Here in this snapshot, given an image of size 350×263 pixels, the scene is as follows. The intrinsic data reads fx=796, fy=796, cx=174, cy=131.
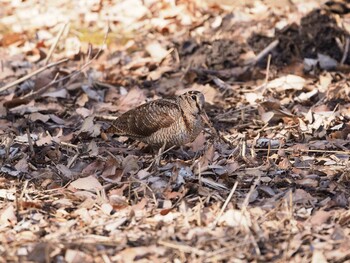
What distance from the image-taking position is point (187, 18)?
33.2 ft

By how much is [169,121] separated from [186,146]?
373 millimetres

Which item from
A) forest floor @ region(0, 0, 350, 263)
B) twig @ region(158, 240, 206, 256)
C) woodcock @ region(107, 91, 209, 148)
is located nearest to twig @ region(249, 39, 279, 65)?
forest floor @ region(0, 0, 350, 263)

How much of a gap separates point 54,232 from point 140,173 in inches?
39.7

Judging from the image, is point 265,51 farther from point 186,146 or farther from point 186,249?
point 186,249

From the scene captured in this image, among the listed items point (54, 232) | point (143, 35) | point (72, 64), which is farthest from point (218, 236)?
point (143, 35)

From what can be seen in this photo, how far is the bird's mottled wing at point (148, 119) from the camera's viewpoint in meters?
6.39

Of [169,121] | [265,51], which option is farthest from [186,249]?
[265,51]

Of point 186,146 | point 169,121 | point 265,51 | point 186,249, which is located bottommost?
point 265,51

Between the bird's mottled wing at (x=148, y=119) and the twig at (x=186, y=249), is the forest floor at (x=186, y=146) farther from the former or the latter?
the bird's mottled wing at (x=148, y=119)

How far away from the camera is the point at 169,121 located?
6379 millimetres

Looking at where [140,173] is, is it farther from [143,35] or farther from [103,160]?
[143,35]

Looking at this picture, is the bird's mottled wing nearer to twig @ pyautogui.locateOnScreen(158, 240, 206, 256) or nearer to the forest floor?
the forest floor

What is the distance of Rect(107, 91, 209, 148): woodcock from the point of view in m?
6.32

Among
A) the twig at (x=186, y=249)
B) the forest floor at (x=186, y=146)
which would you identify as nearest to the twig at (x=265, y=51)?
the forest floor at (x=186, y=146)
